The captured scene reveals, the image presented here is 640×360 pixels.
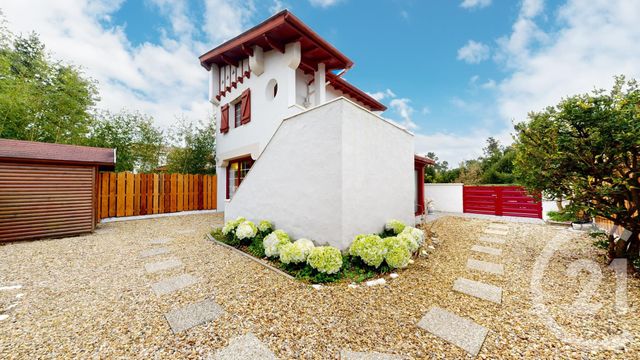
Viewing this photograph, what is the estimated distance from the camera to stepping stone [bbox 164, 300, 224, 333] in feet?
7.22

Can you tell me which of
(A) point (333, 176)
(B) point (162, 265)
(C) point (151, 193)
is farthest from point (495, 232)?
(C) point (151, 193)

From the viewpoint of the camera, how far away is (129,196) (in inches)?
340

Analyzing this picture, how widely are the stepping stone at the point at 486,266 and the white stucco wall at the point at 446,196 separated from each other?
760 centimetres

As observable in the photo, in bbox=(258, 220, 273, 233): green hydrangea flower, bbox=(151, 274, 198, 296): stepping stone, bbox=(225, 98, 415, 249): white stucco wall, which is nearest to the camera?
bbox=(151, 274, 198, 296): stepping stone

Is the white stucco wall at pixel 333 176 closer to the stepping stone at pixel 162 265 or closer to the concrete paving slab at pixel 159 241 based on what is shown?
the stepping stone at pixel 162 265

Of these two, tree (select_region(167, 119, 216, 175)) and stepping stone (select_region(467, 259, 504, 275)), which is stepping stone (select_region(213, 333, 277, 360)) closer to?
stepping stone (select_region(467, 259, 504, 275))

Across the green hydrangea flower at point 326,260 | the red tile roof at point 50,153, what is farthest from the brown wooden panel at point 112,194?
the green hydrangea flower at point 326,260

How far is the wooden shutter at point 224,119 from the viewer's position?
9.37m

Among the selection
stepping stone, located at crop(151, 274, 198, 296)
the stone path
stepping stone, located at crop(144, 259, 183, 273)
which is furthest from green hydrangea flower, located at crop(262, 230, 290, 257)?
the stone path

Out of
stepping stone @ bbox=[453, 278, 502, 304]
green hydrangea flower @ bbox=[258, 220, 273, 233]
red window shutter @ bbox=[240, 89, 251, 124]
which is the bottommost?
stepping stone @ bbox=[453, 278, 502, 304]

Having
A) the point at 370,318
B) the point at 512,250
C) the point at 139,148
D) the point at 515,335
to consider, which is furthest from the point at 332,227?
the point at 139,148

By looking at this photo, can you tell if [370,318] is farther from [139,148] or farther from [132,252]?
[139,148]

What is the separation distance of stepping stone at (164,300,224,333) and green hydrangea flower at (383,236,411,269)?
2440 mm

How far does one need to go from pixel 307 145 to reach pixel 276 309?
276cm
